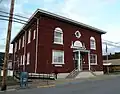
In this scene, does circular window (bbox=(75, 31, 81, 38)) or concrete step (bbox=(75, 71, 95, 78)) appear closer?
concrete step (bbox=(75, 71, 95, 78))

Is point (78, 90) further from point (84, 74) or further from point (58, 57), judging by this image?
point (84, 74)

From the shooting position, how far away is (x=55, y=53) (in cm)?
2552

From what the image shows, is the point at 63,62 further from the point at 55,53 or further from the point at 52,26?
the point at 52,26

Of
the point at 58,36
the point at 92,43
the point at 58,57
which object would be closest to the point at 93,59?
the point at 92,43

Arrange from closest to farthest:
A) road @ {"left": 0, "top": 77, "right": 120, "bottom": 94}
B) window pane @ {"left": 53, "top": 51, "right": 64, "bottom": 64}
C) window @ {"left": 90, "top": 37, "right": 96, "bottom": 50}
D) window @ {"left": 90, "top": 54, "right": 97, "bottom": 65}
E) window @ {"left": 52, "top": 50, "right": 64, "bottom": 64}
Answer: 1. road @ {"left": 0, "top": 77, "right": 120, "bottom": 94}
2. window @ {"left": 52, "top": 50, "right": 64, "bottom": 64}
3. window pane @ {"left": 53, "top": 51, "right": 64, "bottom": 64}
4. window @ {"left": 90, "top": 54, "right": 97, "bottom": 65}
5. window @ {"left": 90, "top": 37, "right": 96, "bottom": 50}

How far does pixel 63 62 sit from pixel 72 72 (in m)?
1.97

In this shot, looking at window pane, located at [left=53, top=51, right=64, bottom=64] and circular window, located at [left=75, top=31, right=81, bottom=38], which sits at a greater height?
circular window, located at [left=75, top=31, right=81, bottom=38]

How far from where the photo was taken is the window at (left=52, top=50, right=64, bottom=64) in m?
25.1

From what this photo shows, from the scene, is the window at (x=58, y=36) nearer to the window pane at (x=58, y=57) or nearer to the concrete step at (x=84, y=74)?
the window pane at (x=58, y=57)

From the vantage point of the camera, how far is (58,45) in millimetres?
25969

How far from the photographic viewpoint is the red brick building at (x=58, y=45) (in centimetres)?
2450

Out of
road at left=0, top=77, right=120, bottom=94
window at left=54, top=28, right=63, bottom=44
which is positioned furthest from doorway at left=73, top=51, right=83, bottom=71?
road at left=0, top=77, right=120, bottom=94

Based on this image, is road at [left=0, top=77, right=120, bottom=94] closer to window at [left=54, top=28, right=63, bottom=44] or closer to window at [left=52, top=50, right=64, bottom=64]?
window at [left=52, top=50, right=64, bottom=64]

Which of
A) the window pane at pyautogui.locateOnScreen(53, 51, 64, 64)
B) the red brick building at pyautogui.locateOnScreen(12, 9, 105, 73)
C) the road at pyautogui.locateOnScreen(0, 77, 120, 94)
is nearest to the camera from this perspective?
the road at pyautogui.locateOnScreen(0, 77, 120, 94)
